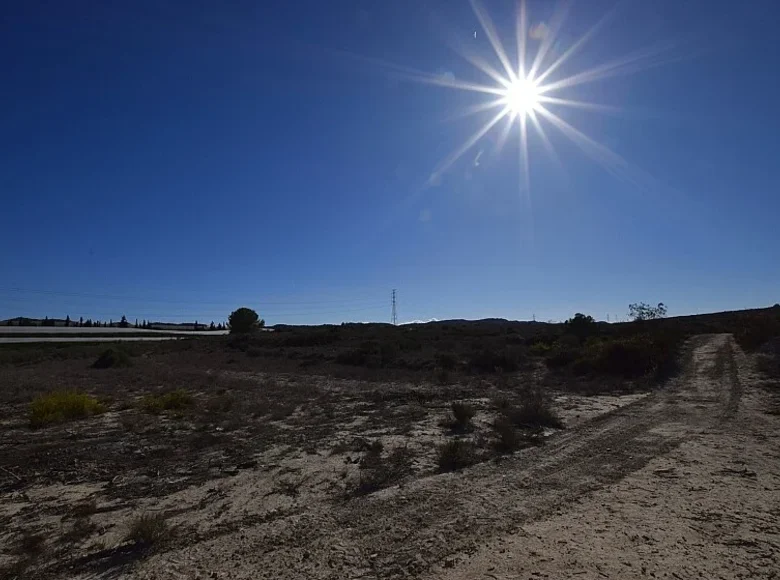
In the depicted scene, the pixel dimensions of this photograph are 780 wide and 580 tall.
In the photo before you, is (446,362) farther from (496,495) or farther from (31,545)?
(31,545)

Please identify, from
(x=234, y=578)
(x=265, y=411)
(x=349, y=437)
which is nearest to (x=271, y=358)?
(x=265, y=411)

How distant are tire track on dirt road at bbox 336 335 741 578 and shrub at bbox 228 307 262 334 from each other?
9322 centimetres

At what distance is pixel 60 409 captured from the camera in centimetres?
1430

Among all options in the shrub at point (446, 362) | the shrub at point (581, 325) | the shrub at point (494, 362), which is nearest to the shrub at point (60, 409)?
the shrub at point (446, 362)

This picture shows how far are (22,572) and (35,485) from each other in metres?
3.78

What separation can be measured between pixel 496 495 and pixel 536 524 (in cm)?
111

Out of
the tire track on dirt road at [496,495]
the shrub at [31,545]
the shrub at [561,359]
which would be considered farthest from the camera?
the shrub at [561,359]

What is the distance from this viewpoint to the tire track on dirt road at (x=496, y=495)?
17.3 ft

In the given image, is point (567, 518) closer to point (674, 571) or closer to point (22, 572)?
point (674, 571)

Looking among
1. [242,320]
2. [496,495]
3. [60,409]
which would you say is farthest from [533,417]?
[242,320]

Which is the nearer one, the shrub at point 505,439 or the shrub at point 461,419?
the shrub at point 505,439

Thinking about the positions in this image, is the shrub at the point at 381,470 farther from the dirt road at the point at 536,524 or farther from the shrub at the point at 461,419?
the shrub at the point at 461,419

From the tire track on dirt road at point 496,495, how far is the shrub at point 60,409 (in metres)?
11.4

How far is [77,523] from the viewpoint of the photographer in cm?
623
